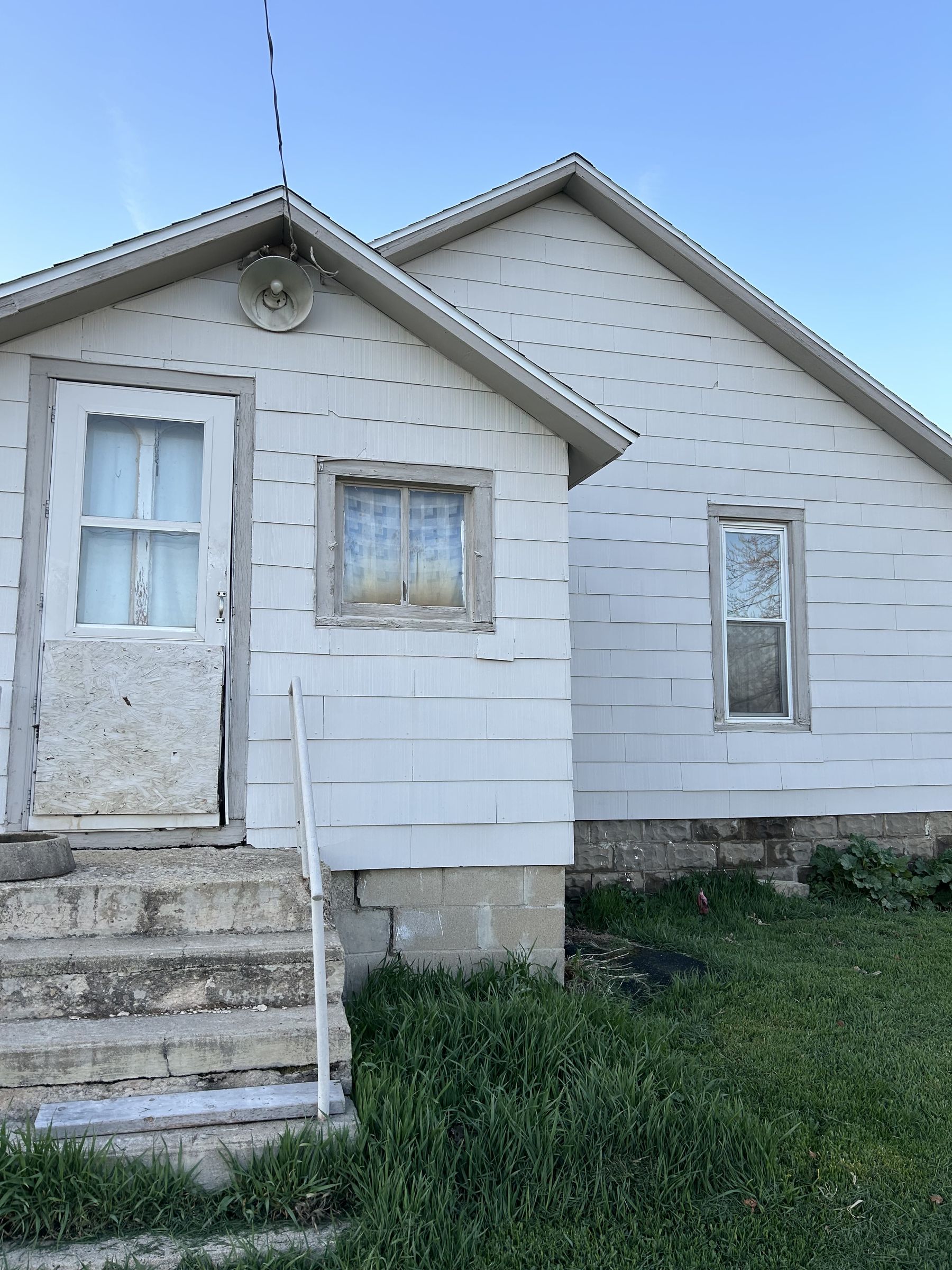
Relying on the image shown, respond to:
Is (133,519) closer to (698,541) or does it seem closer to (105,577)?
(105,577)

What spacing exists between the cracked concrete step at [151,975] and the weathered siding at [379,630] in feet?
3.62

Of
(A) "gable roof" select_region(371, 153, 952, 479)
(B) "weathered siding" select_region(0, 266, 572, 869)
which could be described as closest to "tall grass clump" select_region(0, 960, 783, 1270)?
(B) "weathered siding" select_region(0, 266, 572, 869)

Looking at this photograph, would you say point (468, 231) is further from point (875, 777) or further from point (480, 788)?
point (875, 777)

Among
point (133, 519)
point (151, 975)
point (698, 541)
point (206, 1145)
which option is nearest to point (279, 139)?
point (133, 519)

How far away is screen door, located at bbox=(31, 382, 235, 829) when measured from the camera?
175 inches

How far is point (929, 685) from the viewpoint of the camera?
7910mm

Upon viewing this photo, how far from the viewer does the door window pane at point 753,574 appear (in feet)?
25.1

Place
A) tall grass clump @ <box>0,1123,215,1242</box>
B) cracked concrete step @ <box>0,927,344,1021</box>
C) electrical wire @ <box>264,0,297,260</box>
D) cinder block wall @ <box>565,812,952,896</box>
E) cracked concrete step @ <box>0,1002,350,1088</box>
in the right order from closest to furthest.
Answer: tall grass clump @ <box>0,1123,215,1242</box>
cracked concrete step @ <box>0,1002,350,1088</box>
cracked concrete step @ <box>0,927,344,1021</box>
electrical wire @ <box>264,0,297,260</box>
cinder block wall @ <box>565,812,952,896</box>

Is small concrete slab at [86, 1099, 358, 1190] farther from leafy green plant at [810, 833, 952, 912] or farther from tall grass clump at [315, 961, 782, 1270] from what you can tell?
leafy green plant at [810, 833, 952, 912]

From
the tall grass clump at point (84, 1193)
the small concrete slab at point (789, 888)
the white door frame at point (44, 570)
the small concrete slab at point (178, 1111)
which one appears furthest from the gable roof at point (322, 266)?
the small concrete slab at point (789, 888)

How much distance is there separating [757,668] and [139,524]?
5.00 meters

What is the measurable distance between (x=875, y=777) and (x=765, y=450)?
282 centimetres

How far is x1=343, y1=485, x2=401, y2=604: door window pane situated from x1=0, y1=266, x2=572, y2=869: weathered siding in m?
0.21

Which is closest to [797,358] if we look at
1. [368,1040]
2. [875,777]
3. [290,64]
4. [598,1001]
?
[875,777]
